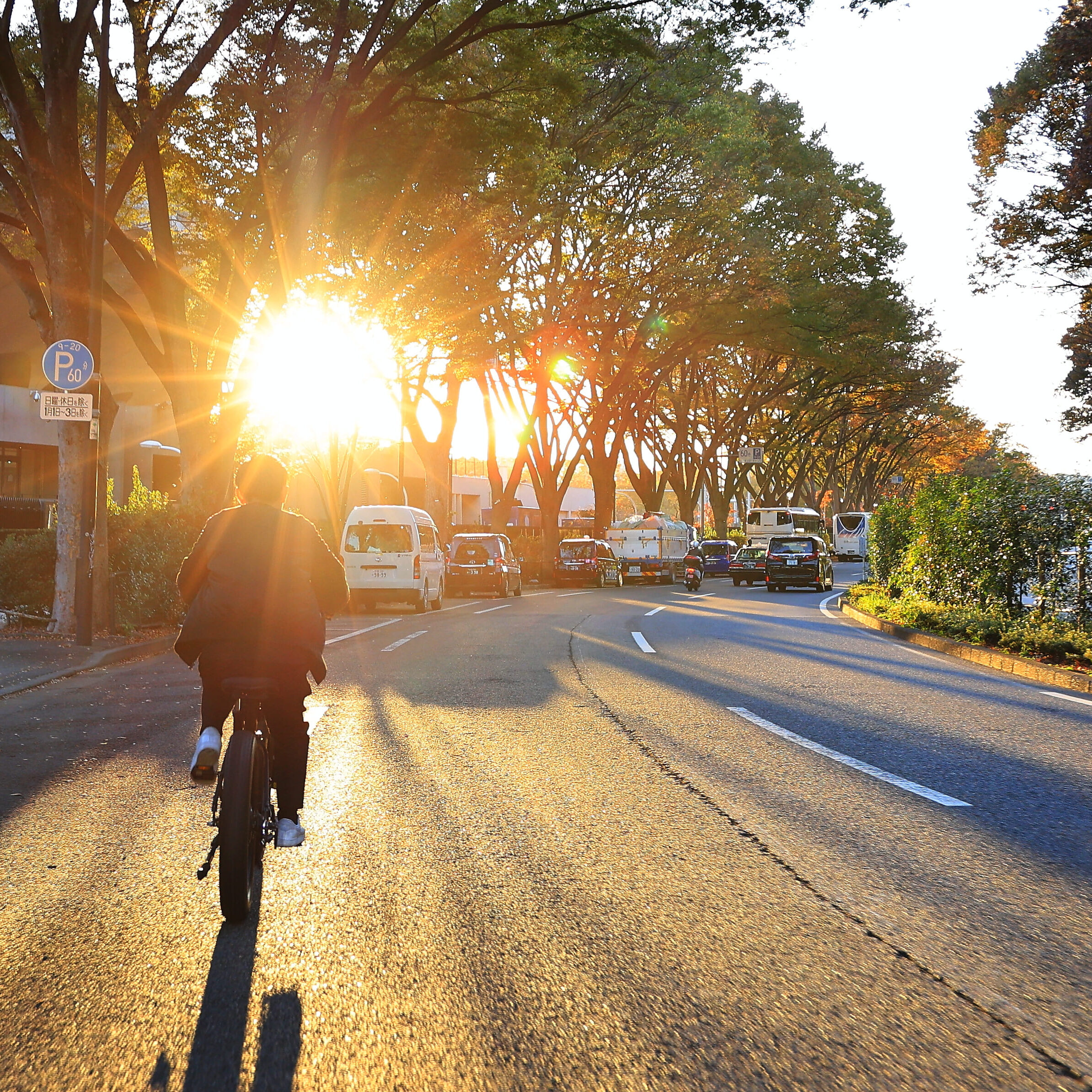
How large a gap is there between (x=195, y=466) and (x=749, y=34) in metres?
10.2

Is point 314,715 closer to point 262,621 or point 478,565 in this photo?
point 262,621

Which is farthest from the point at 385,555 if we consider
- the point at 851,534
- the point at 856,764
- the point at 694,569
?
the point at 851,534

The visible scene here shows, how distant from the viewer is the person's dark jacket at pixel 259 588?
163 inches

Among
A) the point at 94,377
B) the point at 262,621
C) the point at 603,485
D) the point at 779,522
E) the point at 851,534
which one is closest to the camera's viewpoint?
the point at 262,621

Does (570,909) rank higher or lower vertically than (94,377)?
lower

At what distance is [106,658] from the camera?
40.6 feet

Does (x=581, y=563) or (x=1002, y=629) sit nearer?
(x=1002, y=629)

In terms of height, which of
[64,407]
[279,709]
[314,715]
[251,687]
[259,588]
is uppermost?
[64,407]

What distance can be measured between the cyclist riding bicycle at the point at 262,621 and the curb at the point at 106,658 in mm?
6086

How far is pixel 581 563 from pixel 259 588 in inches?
1262

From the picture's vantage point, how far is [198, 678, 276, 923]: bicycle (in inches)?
148

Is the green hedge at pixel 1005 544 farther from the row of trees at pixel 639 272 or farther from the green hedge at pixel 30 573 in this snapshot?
the green hedge at pixel 30 573

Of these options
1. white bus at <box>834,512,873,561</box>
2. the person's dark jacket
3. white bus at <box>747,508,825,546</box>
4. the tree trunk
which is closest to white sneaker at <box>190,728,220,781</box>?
the person's dark jacket

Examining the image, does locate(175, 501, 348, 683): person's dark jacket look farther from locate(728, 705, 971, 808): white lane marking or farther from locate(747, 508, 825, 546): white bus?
locate(747, 508, 825, 546): white bus
